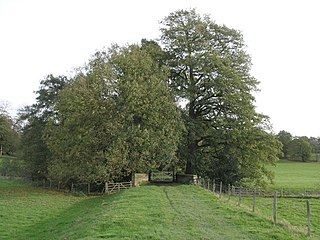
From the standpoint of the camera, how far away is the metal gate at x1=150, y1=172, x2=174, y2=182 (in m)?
47.8

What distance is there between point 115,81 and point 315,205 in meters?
23.9

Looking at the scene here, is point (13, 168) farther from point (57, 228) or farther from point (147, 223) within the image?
point (147, 223)

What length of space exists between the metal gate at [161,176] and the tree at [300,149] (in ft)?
253

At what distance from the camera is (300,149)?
380ft

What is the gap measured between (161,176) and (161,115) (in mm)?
12311

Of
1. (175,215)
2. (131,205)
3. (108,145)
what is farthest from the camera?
(108,145)

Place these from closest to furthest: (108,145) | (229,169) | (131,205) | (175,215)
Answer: (175,215)
(131,205)
(108,145)
(229,169)

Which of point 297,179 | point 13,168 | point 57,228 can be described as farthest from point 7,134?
point 57,228

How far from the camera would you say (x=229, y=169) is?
152 ft

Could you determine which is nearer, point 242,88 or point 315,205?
point 315,205

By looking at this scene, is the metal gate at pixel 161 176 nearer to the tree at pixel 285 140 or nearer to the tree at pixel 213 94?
the tree at pixel 213 94

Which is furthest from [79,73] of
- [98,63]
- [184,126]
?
[184,126]

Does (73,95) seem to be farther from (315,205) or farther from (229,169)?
(315,205)

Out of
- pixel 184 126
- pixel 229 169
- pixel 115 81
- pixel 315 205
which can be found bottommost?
pixel 315 205
